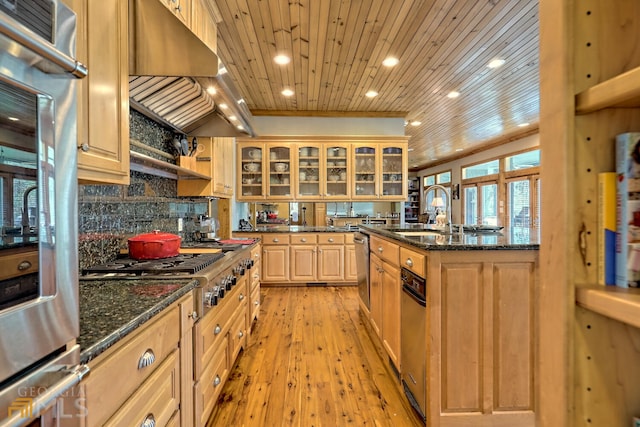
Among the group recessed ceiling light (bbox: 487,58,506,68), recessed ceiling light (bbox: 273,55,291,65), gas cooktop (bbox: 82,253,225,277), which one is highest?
recessed ceiling light (bbox: 487,58,506,68)

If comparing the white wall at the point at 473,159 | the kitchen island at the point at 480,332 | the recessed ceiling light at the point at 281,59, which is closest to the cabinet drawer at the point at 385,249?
the kitchen island at the point at 480,332

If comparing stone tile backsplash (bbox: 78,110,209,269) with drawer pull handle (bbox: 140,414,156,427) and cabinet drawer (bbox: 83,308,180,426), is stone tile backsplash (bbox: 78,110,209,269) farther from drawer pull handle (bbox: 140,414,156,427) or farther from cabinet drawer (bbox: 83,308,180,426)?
drawer pull handle (bbox: 140,414,156,427)

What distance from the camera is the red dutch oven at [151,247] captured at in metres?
1.76

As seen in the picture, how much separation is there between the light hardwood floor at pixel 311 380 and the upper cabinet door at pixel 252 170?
7.07 ft

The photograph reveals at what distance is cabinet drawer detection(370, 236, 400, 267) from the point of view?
2.12 meters

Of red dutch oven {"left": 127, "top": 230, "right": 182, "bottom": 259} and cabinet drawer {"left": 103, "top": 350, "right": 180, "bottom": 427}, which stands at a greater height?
red dutch oven {"left": 127, "top": 230, "right": 182, "bottom": 259}

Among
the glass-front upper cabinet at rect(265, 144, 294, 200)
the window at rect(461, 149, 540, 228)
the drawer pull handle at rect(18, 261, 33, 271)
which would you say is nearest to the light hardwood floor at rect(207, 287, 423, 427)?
the drawer pull handle at rect(18, 261, 33, 271)

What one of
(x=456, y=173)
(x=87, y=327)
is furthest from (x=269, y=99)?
(x=456, y=173)

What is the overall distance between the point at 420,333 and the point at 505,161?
6.95m

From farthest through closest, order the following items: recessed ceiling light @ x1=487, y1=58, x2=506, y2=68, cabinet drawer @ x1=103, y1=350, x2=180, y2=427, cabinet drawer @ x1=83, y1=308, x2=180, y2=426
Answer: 1. recessed ceiling light @ x1=487, y1=58, x2=506, y2=68
2. cabinet drawer @ x1=103, y1=350, x2=180, y2=427
3. cabinet drawer @ x1=83, y1=308, x2=180, y2=426

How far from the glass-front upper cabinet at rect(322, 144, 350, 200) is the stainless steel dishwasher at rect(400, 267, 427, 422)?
3104 mm

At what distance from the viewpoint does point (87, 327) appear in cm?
81

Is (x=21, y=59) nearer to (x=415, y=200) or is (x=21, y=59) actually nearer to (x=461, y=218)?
(x=461, y=218)

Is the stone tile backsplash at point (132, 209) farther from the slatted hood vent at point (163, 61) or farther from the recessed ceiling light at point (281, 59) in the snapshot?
the recessed ceiling light at point (281, 59)
